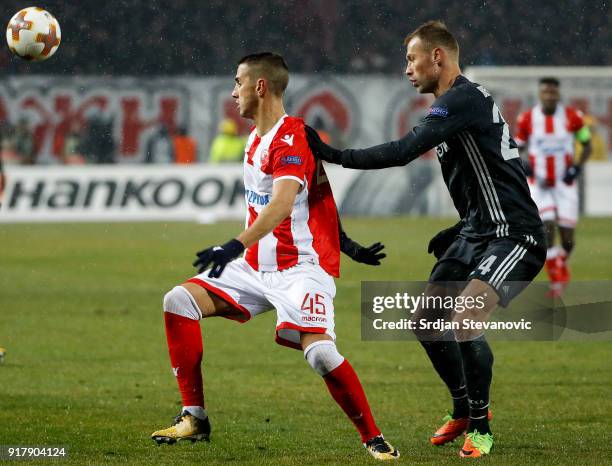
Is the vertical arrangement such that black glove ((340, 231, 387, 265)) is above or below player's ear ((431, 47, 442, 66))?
below

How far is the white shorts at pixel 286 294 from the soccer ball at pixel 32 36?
2.46 meters

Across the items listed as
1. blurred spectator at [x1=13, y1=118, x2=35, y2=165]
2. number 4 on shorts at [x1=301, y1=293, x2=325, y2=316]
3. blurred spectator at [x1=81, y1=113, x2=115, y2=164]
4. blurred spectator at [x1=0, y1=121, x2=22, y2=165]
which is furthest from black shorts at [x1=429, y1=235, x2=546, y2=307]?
blurred spectator at [x1=13, y1=118, x2=35, y2=165]

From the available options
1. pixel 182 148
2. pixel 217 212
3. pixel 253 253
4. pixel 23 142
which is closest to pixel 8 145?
pixel 23 142

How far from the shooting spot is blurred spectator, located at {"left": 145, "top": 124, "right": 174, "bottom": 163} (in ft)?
93.3

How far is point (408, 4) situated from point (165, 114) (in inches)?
262

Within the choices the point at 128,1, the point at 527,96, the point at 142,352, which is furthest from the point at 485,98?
the point at 128,1

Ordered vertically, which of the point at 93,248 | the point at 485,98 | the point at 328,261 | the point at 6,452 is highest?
the point at 485,98

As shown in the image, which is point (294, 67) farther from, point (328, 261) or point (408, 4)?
point (328, 261)

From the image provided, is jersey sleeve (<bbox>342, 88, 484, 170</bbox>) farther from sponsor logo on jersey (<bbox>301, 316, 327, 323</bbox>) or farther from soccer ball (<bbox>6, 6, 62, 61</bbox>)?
soccer ball (<bbox>6, 6, 62, 61</bbox>)

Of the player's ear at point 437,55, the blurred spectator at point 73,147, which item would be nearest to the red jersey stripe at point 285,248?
the player's ear at point 437,55

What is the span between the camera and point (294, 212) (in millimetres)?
5891

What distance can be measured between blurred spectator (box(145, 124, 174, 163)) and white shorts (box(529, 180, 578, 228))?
51.5 feet

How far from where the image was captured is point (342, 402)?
18.6ft

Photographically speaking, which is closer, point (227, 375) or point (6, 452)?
point (6, 452)
